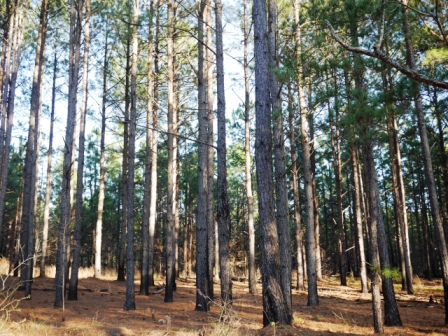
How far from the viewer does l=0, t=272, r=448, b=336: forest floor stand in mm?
6477

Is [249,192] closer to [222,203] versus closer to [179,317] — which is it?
[222,203]

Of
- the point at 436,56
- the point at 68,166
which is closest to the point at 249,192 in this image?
the point at 68,166

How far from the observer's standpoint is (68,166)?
388 inches

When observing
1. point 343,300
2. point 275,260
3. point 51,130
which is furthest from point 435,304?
point 51,130

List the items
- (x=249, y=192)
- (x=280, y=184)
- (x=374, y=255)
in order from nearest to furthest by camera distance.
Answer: (x=374, y=255) < (x=280, y=184) < (x=249, y=192)

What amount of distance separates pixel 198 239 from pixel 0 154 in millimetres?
7351

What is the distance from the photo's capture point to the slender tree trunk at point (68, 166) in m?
9.36

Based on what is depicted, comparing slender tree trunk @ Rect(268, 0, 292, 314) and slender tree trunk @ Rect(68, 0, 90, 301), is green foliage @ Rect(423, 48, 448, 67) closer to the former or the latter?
slender tree trunk @ Rect(268, 0, 292, 314)

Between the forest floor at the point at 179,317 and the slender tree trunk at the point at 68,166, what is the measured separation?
33.0 inches

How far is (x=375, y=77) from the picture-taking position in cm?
962

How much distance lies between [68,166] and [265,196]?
19.1 ft

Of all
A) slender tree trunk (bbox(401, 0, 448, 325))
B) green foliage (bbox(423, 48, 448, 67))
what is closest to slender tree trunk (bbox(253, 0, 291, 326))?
slender tree trunk (bbox(401, 0, 448, 325))

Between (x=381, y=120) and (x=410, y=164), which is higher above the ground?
(x=410, y=164)

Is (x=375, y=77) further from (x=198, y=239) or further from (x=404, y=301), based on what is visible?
(x=404, y=301)
